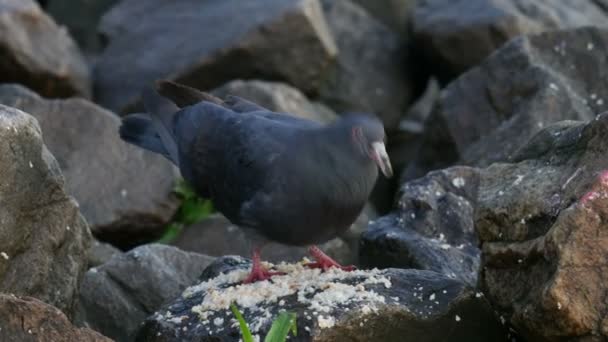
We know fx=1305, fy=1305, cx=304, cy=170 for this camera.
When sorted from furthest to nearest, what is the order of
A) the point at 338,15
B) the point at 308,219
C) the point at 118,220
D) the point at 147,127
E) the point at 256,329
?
the point at 338,15 → the point at 118,220 → the point at 147,127 → the point at 308,219 → the point at 256,329

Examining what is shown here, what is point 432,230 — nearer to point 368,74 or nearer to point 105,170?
point 105,170

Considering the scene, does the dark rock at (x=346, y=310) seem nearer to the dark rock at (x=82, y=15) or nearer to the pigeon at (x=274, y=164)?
the pigeon at (x=274, y=164)

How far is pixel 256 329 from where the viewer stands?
4.97 meters

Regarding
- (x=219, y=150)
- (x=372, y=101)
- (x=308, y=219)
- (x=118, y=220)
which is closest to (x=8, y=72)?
(x=118, y=220)

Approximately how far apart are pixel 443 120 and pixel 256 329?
14.5 feet

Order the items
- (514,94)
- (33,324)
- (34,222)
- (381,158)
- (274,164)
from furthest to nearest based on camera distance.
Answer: (514,94), (34,222), (274,164), (381,158), (33,324)

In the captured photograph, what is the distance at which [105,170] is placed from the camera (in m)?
8.80

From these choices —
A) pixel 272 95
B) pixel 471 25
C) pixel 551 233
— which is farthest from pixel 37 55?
pixel 551 233

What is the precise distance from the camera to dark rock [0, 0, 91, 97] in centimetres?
1002

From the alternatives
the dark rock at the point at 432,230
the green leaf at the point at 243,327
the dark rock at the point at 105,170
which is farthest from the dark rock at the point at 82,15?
the green leaf at the point at 243,327

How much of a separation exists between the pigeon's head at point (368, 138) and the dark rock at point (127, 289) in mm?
1615

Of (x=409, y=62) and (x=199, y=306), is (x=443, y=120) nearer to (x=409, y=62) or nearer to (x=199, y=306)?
(x=409, y=62)

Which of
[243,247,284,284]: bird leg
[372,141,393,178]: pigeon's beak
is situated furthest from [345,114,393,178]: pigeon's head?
[243,247,284,284]: bird leg

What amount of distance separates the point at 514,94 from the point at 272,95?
1.77m
